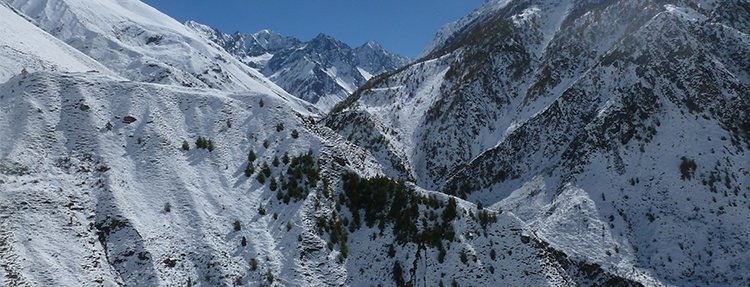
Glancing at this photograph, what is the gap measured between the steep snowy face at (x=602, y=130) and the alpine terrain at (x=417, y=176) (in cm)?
18

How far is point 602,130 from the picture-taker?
53.1 metres

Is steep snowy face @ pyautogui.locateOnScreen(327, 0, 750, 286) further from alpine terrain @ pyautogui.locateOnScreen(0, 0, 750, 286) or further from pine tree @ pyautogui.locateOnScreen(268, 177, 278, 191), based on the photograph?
pine tree @ pyautogui.locateOnScreen(268, 177, 278, 191)

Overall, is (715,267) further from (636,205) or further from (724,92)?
(724,92)

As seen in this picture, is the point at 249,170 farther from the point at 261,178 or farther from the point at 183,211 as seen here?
the point at 183,211

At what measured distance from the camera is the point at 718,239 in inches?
1602

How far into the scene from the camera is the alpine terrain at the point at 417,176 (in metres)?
26.4

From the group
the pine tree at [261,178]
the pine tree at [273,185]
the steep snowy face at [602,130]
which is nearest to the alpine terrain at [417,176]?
the pine tree at [261,178]

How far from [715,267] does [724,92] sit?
21532mm

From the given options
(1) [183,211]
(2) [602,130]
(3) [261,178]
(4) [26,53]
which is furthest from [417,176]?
(4) [26,53]

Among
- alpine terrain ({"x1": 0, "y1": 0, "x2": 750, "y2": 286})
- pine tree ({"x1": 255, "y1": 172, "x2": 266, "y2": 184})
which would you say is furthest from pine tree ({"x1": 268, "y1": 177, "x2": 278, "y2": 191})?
pine tree ({"x1": 255, "y1": 172, "x2": 266, "y2": 184})

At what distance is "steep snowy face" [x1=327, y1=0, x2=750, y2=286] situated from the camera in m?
42.7

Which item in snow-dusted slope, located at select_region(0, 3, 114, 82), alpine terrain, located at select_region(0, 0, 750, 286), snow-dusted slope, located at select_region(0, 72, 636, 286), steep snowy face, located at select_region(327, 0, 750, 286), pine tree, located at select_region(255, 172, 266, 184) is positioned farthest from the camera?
snow-dusted slope, located at select_region(0, 3, 114, 82)

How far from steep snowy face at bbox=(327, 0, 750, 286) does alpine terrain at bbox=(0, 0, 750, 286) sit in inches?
7.0

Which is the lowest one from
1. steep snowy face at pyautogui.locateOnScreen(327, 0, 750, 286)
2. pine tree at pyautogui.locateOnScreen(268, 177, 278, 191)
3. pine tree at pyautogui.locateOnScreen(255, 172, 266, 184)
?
steep snowy face at pyautogui.locateOnScreen(327, 0, 750, 286)
